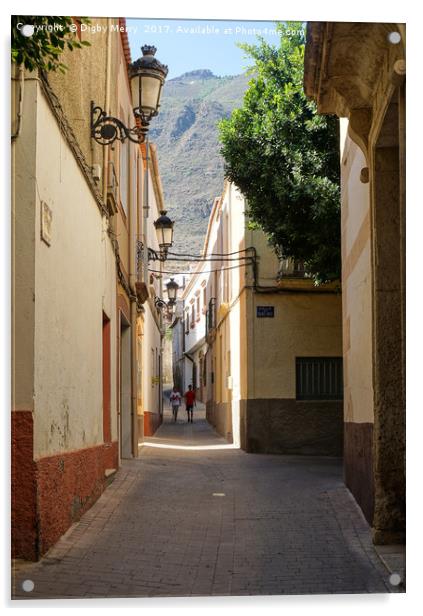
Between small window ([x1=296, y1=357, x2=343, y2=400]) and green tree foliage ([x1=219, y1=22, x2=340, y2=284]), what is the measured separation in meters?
3.02

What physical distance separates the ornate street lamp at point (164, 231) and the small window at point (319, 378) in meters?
4.94

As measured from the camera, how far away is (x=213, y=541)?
22.3 ft

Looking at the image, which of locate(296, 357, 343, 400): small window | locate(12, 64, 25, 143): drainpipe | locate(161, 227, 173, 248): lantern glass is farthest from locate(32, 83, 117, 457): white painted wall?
locate(296, 357, 343, 400): small window

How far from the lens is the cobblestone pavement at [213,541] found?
5.32m

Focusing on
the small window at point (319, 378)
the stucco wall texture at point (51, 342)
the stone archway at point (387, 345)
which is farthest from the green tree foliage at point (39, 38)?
the small window at point (319, 378)

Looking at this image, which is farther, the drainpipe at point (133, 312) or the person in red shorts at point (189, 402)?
the person in red shorts at point (189, 402)

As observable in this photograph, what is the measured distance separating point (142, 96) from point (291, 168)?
4.32m

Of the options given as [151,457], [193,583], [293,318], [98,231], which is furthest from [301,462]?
[193,583]

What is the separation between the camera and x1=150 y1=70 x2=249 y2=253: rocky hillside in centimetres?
628

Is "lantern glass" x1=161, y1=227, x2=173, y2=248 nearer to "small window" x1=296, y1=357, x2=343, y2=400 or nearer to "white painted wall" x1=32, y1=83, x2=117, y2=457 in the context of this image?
"white painted wall" x1=32, y1=83, x2=117, y2=457

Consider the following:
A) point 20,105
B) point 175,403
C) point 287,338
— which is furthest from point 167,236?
point 175,403

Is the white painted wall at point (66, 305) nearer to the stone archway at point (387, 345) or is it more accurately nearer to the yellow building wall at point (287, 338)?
the stone archway at point (387, 345)

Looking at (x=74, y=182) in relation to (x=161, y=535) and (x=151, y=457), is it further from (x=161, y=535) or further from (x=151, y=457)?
(x=151, y=457)

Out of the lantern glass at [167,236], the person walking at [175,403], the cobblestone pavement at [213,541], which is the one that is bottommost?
the person walking at [175,403]
